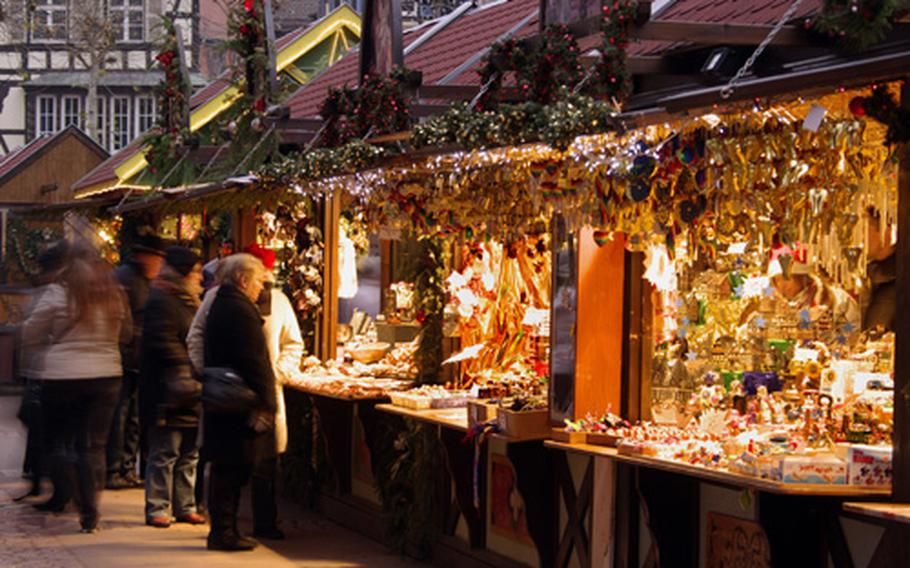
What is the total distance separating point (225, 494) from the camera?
9398mm

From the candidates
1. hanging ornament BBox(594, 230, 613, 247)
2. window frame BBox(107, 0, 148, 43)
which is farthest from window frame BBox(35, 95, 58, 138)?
hanging ornament BBox(594, 230, 613, 247)

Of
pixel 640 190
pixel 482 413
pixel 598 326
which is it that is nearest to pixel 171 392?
pixel 482 413

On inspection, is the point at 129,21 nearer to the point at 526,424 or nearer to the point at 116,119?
the point at 116,119

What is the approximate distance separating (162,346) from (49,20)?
37500 millimetres

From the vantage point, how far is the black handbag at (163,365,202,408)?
9.82 metres

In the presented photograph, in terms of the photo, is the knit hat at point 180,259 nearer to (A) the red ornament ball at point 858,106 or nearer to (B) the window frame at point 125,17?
(A) the red ornament ball at point 858,106

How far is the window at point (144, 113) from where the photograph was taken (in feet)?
141

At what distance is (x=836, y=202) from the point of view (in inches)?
240

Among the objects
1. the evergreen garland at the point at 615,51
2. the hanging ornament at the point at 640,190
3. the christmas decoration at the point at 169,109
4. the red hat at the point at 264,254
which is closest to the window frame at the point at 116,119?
the christmas decoration at the point at 169,109

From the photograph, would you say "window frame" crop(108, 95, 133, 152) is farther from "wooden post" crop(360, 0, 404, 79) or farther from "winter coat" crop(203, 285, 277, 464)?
"winter coat" crop(203, 285, 277, 464)

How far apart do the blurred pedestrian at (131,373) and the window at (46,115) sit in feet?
106

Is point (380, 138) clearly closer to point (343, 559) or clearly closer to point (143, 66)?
point (343, 559)

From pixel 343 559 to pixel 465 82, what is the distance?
3.37m

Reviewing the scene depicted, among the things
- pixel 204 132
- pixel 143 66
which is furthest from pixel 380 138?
pixel 143 66
